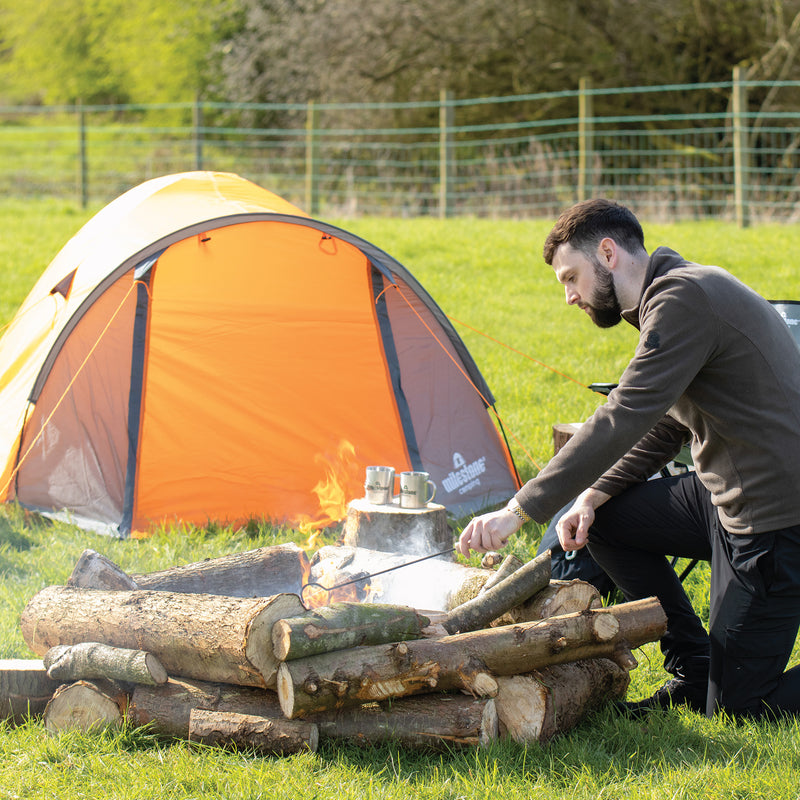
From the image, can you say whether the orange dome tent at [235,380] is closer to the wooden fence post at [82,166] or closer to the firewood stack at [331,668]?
the firewood stack at [331,668]

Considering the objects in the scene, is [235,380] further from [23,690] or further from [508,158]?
[508,158]

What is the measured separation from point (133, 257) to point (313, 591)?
1857mm

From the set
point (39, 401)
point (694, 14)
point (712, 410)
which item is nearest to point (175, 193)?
point (39, 401)

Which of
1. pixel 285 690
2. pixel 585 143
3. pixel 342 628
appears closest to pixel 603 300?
pixel 342 628

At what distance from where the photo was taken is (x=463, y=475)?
4.95m

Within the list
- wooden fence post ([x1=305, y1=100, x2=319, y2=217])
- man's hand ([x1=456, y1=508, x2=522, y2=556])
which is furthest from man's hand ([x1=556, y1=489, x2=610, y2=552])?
wooden fence post ([x1=305, y1=100, x2=319, y2=217])

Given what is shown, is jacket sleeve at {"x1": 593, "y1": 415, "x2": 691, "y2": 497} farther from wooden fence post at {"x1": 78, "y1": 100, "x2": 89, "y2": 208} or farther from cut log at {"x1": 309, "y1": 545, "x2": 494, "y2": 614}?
wooden fence post at {"x1": 78, "y1": 100, "x2": 89, "y2": 208}

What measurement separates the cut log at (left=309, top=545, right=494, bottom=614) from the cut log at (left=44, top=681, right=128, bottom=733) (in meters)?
1.05

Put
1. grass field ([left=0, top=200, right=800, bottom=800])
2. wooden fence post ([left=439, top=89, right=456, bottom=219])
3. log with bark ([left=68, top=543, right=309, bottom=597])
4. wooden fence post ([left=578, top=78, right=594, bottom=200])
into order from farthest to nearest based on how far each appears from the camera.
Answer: wooden fence post ([left=439, top=89, right=456, bottom=219]) < wooden fence post ([left=578, top=78, right=594, bottom=200]) < log with bark ([left=68, top=543, right=309, bottom=597]) < grass field ([left=0, top=200, right=800, bottom=800])

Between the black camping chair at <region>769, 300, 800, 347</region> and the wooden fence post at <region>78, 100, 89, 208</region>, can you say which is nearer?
the black camping chair at <region>769, 300, 800, 347</region>

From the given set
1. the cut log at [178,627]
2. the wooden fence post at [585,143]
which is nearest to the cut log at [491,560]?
the cut log at [178,627]

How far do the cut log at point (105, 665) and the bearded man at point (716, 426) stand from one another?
929 millimetres

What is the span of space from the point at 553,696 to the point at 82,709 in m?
1.32

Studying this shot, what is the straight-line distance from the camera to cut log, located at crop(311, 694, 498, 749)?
8.57 feet
